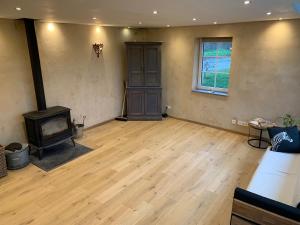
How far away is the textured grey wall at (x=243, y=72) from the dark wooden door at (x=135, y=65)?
685 mm

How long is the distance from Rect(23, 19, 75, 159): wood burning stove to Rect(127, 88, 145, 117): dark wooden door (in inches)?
77.0

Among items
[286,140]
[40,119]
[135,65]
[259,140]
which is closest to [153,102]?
[135,65]

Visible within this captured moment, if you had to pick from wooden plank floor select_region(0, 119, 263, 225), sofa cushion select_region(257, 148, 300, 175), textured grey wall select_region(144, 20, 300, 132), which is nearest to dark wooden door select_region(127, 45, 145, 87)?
textured grey wall select_region(144, 20, 300, 132)

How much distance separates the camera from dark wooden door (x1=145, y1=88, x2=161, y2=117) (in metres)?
6.01

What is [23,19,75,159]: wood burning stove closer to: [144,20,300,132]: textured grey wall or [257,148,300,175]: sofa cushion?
[144,20,300,132]: textured grey wall

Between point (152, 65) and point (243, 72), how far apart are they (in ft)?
7.38

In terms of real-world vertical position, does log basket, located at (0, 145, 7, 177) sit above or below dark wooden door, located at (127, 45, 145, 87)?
below

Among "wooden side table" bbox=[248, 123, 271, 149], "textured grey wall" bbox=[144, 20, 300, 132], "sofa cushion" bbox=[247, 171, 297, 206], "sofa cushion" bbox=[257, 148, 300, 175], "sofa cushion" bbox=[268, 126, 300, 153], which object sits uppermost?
"textured grey wall" bbox=[144, 20, 300, 132]

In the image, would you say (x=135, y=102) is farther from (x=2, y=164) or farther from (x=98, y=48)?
(x=2, y=164)

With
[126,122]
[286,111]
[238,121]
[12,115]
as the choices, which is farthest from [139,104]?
[286,111]

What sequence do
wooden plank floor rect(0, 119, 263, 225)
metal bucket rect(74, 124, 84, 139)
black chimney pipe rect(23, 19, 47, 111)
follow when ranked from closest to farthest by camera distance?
wooden plank floor rect(0, 119, 263, 225) → black chimney pipe rect(23, 19, 47, 111) → metal bucket rect(74, 124, 84, 139)

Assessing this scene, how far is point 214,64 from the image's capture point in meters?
5.56

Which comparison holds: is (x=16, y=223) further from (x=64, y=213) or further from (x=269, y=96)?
(x=269, y=96)

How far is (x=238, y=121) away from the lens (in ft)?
17.0
